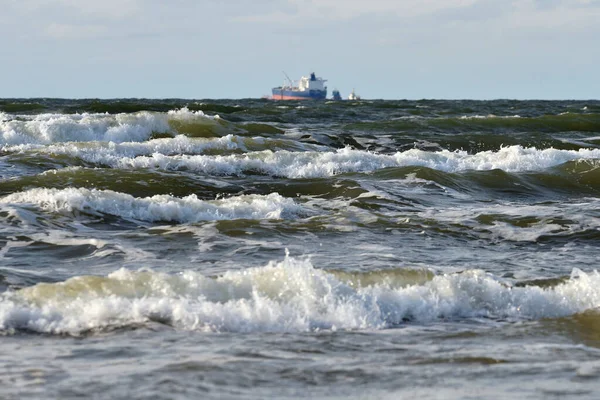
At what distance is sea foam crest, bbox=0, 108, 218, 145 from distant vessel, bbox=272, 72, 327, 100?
4024 inches

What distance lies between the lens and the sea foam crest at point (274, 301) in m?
6.16

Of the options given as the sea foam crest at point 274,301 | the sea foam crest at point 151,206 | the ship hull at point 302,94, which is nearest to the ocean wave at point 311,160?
the sea foam crest at point 151,206

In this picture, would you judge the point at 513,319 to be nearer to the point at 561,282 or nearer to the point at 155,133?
the point at 561,282

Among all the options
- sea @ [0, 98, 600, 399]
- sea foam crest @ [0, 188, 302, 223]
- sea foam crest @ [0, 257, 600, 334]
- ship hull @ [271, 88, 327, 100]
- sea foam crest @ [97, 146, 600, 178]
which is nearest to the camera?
sea @ [0, 98, 600, 399]

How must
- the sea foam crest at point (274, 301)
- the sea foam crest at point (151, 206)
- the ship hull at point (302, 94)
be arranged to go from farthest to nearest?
1. the ship hull at point (302, 94)
2. the sea foam crest at point (151, 206)
3. the sea foam crest at point (274, 301)

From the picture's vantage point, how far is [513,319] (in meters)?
6.79

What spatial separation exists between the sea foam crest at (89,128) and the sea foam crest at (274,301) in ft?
49.0

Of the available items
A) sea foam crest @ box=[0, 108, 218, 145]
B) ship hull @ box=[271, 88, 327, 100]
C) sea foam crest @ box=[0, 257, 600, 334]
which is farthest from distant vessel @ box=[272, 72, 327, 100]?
sea foam crest @ box=[0, 257, 600, 334]

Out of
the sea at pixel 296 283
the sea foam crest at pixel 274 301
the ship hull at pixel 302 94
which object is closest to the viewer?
the sea at pixel 296 283

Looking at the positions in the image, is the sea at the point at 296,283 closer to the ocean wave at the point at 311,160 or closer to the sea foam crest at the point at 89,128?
the ocean wave at the point at 311,160

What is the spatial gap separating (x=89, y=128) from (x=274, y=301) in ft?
56.1

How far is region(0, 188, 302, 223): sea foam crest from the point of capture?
11320mm

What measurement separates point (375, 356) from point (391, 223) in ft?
18.5

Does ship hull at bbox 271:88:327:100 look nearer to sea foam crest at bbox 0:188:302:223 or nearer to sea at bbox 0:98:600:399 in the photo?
sea at bbox 0:98:600:399
